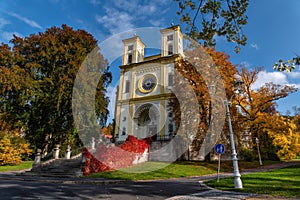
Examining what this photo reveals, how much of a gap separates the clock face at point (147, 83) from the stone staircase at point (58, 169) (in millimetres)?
13281

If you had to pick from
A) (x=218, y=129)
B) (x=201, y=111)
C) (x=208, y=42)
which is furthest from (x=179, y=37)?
(x=208, y=42)

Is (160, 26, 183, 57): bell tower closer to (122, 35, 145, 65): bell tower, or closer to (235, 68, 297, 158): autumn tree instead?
(122, 35, 145, 65): bell tower

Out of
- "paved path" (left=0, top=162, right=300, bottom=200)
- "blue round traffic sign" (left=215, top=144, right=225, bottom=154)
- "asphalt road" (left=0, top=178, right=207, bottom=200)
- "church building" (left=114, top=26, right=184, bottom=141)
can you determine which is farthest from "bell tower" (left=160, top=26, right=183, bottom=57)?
"asphalt road" (left=0, top=178, right=207, bottom=200)

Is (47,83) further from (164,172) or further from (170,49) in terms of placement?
(170,49)

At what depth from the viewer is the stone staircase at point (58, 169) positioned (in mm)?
12273

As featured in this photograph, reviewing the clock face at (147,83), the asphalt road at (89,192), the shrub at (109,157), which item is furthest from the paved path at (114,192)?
the clock face at (147,83)

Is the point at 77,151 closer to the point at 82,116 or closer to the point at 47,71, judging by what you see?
the point at 82,116

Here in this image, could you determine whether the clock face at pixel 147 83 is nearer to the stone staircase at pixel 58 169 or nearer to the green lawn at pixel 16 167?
the stone staircase at pixel 58 169

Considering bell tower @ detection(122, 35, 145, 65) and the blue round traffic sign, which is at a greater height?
bell tower @ detection(122, 35, 145, 65)

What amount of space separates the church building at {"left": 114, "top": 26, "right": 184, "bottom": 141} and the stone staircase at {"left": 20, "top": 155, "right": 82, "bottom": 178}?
817 centimetres

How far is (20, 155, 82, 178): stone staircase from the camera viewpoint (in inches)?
483

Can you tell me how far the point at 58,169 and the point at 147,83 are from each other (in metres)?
15.3

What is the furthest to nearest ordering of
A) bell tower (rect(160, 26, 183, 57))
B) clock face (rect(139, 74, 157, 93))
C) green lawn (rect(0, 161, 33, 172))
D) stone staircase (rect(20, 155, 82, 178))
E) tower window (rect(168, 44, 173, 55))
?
1. tower window (rect(168, 44, 173, 55))
2. bell tower (rect(160, 26, 183, 57))
3. clock face (rect(139, 74, 157, 93))
4. green lawn (rect(0, 161, 33, 172))
5. stone staircase (rect(20, 155, 82, 178))

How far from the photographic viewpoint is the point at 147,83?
25.6 meters
